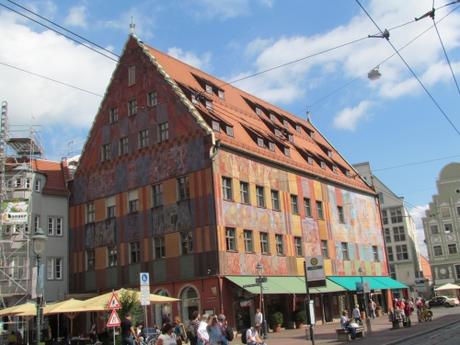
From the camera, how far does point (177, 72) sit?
40.8 metres

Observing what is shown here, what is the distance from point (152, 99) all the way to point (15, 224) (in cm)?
1327

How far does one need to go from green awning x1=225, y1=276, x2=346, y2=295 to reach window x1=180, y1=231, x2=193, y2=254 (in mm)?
3321

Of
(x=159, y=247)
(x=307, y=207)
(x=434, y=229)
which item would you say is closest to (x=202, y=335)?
(x=159, y=247)

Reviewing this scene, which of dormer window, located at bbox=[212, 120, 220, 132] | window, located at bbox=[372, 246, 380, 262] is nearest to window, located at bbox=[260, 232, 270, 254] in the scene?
dormer window, located at bbox=[212, 120, 220, 132]

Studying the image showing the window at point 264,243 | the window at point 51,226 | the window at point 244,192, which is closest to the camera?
the window at point 244,192

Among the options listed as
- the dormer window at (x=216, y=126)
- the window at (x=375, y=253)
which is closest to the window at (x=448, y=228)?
the window at (x=375, y=253)

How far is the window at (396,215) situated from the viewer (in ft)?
305

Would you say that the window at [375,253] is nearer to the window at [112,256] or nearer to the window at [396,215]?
the window at [112,256]

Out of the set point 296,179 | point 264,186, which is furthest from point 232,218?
point 296,179

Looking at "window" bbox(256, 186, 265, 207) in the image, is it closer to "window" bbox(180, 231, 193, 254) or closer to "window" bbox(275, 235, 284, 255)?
"window" bbox(275, 235, 284, 255)

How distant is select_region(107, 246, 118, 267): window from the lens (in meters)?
38.6

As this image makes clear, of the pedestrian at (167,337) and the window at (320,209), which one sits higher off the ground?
the window at (320,209)

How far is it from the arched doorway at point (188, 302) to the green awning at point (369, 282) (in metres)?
12.8

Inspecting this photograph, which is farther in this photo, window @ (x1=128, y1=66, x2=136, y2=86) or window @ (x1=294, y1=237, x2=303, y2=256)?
window @ (x1=128, y1=66, x2=136, y2=86)
